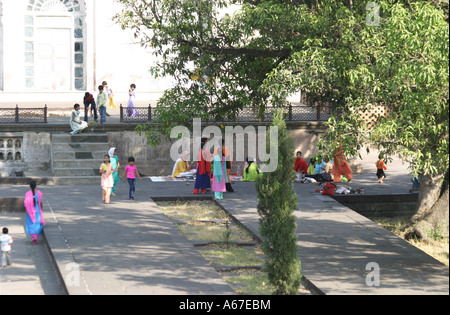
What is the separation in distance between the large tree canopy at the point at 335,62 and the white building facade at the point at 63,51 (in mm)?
9484

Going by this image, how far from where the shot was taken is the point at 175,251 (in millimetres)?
14109

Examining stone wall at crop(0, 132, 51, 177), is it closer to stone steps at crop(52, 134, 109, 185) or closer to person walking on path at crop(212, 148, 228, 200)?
stone steps at crop(52, 134, 109, 185)

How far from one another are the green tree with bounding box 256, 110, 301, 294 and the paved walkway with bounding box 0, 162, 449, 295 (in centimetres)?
76

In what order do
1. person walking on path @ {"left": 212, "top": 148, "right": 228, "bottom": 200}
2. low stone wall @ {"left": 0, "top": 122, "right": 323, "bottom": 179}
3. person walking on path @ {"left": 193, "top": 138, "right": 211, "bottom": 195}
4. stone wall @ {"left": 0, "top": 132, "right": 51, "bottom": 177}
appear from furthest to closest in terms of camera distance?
low stone wall @ {"left": 0, "top": 122, "right": 323, "bottom": 179} < stone wall @ {"left": 0, "top": 132, "right": 51, "bottom": 177} < person walking on path @ {"left": 193, "top": 138, "right": 211, "bottom": 195} < person walking on path @ {"left": 212, "top": 148, "right": 228, "bottom": 200}

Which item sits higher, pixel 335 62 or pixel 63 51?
pixel 63 51

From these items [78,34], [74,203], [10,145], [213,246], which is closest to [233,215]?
[213,246]

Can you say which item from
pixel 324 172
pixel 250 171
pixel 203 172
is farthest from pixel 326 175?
pixel 203 172

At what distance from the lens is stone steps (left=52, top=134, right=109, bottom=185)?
838 inches

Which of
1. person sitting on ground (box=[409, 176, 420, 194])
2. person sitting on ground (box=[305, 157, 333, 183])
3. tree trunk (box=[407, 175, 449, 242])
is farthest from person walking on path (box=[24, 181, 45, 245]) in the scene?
person sitting on ground (box=[409, 176, 420, 194])

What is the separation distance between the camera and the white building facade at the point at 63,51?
92.2ft

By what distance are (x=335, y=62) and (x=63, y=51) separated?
16022mm

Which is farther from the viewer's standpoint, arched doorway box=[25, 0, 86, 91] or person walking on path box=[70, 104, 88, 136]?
arched doorway box=[25, 0, 86, 91]
